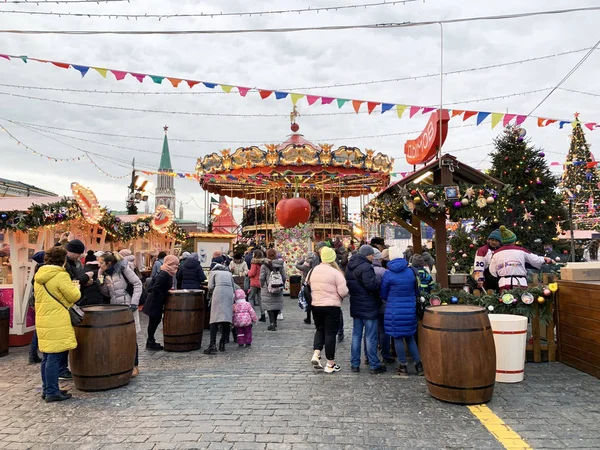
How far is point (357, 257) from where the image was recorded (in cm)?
563

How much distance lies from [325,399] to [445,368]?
1228 millimetres

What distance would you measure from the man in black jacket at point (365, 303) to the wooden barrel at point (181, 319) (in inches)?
100

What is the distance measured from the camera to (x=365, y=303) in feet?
17.9

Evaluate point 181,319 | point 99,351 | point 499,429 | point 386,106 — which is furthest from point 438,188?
point 99,351

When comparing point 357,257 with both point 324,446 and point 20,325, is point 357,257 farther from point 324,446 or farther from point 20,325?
point 20,325

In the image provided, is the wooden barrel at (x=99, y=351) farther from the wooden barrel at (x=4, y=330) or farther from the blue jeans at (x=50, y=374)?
the wooden barrel at (x=4, y=330)

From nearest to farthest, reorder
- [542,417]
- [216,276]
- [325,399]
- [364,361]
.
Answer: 1. [542,417]
2. [325,399]
3. [364,361]
4. [216,276]

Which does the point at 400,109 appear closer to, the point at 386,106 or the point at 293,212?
the point at 386,106

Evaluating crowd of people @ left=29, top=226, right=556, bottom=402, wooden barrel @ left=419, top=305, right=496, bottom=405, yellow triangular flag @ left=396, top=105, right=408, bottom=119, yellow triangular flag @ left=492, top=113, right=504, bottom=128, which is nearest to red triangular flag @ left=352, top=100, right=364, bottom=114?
yellow triangular flag @ left=396, top=105, right=408, bottom=119

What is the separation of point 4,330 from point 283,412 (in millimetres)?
4955

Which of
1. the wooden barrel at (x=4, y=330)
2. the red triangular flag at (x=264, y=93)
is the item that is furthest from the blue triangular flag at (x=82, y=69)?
the wooden barrel at (x=4, y=330)

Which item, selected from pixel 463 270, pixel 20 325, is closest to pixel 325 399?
pixel 20 325

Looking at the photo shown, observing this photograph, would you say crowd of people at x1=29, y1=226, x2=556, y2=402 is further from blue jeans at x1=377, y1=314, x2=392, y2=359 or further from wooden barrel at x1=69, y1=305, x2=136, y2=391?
wooden barrel at x1=69, y1=305, x2=136, y2=391

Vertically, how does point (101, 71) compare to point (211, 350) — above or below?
above
